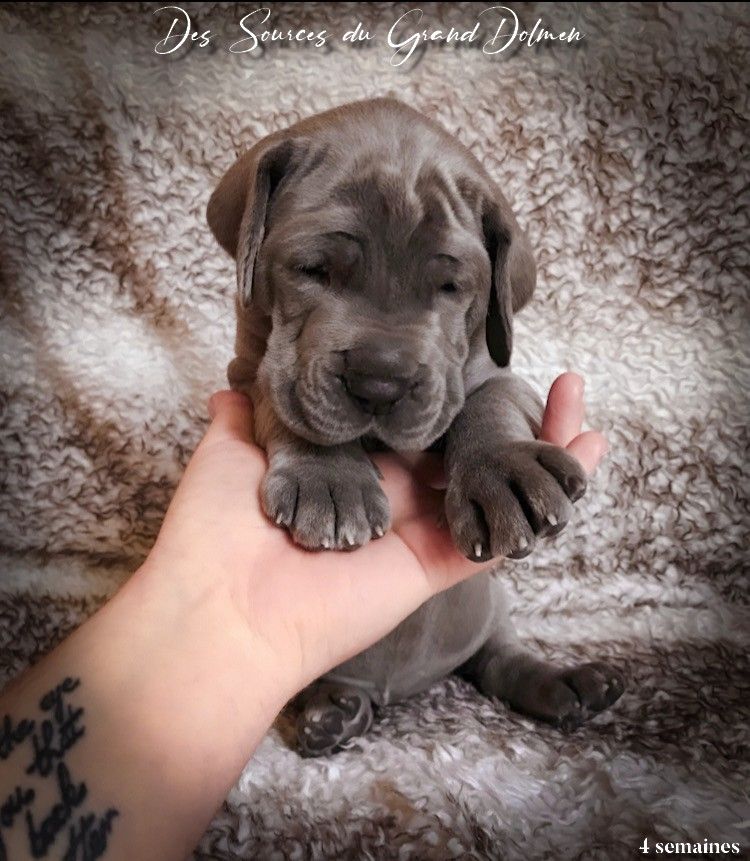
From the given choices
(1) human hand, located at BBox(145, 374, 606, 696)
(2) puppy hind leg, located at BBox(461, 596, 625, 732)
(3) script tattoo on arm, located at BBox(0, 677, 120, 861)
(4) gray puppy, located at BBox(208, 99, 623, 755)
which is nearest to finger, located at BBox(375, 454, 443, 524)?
(1) human hand, located at BBox(145, 374, 606, 696)

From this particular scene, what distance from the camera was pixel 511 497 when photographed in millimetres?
1661

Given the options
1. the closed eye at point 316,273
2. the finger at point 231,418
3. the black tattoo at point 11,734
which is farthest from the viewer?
the finger at point 231,418

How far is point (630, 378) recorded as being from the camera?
9.63ft

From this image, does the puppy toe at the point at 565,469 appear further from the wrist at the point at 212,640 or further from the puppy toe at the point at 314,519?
the wrist at the point at 212,640

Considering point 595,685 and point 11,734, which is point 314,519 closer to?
point 11,734

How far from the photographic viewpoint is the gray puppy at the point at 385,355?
5.58 feet

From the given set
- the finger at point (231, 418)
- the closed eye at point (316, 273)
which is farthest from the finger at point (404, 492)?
the closed eye at point (316, 273)

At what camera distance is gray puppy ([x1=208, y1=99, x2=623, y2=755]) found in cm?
170

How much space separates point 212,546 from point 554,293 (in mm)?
1622

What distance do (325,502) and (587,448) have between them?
610 millimetres

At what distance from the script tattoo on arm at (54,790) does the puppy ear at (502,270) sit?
1.18 m

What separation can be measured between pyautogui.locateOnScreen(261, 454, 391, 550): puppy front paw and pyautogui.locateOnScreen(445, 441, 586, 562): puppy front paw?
0.53 feet

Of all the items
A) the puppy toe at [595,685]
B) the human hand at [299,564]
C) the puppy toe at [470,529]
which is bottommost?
the puppy toe at [595,685]

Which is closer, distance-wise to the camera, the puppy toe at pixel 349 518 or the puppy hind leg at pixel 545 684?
the puppy toe at pixel 349 518
